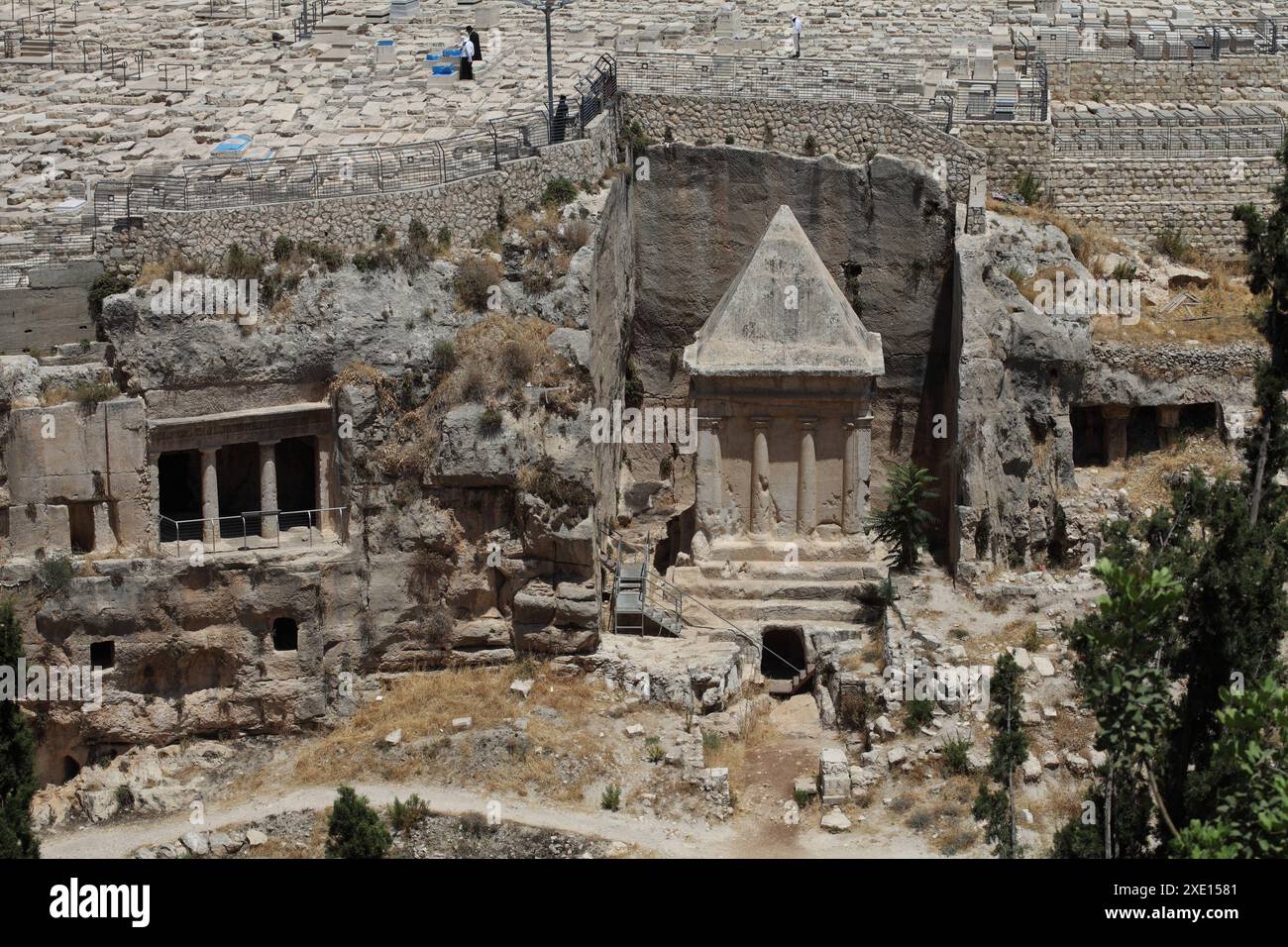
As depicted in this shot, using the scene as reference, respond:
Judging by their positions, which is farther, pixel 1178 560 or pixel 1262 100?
pixel 1262 100

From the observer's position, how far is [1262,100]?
62344 mm

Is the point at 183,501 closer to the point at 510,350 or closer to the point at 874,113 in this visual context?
the point at 510,350

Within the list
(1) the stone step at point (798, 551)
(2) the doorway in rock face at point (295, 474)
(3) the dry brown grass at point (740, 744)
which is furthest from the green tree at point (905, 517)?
(2) the doorway in rock face at point (295, 474)

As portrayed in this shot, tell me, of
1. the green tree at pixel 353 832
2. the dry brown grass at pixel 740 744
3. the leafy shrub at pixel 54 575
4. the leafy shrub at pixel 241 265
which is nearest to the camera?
the green tree at pixel 353 832

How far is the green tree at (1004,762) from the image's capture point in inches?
1689

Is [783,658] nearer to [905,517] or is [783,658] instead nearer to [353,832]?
[905,517]

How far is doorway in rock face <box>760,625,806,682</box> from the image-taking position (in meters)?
53.0

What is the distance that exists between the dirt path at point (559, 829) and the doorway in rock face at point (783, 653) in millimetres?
6356

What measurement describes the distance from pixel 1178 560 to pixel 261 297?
19.4 meters

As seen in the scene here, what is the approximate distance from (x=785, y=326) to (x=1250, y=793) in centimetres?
1982

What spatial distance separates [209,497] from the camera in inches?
2025

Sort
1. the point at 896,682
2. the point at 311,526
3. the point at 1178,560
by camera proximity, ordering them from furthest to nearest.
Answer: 1. the point at 311,526
2. the point at 896,682
3. the point at 1178,560

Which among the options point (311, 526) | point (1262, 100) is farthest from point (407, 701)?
point (1262, 100)

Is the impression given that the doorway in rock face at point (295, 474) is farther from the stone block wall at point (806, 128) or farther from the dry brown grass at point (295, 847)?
the stone block wall at point (806, 128)
